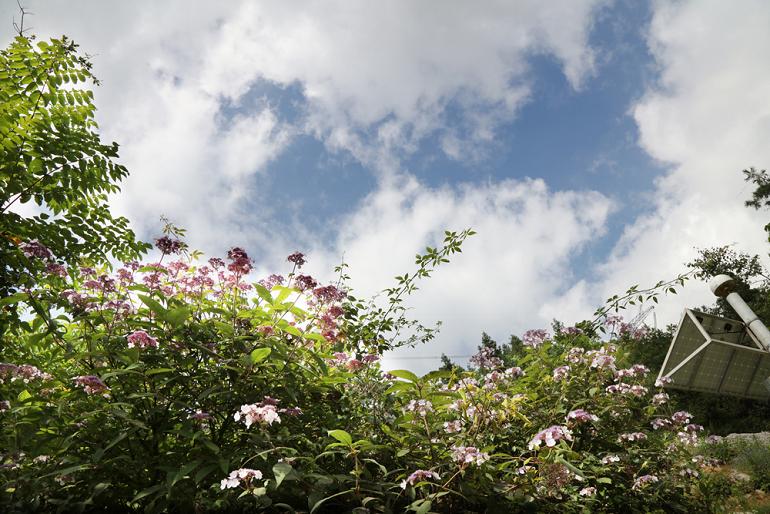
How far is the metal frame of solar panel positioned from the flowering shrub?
586cm

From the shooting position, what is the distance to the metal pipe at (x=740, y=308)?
10172 mm

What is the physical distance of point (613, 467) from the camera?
3.23 meters

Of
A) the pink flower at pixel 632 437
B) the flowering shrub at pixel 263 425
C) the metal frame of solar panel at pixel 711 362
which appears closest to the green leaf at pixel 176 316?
the flowering shrub at pixel 263 425

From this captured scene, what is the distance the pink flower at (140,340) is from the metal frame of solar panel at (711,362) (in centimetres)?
812

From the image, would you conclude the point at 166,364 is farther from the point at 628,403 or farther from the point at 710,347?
the point at 710,347

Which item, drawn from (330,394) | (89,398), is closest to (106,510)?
(89,398)

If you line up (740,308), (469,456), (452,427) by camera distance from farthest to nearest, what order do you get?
(740,308) < (452,427) < (469,456)

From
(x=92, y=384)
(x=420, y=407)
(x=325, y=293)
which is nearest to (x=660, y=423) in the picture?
(x=420, y=407)

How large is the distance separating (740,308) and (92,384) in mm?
12840

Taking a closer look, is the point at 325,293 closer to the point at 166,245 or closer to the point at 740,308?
the point at 166,245

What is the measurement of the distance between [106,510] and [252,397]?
2.83ft

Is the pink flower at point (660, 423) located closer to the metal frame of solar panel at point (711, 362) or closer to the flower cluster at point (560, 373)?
the flower cluster at point (560, 373)

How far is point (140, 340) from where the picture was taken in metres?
2.44

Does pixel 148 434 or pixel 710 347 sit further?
pixel 710 347
